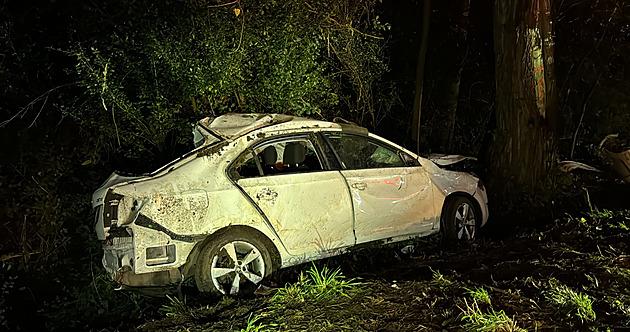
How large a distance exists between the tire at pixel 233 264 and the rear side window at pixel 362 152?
138 cm

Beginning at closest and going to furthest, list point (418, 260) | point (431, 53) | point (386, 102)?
point (418, 260), point (386, 102), point (431, 53)

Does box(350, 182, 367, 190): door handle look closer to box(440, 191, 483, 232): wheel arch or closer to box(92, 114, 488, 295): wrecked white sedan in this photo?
box(92, 114, 488, 295): wrecked white sedan

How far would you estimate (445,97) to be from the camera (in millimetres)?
12977

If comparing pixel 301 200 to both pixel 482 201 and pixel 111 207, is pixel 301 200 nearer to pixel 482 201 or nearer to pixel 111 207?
pixel 111 207

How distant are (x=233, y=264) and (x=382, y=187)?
1.86 meters

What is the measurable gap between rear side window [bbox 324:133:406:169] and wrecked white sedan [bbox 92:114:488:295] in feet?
0.04

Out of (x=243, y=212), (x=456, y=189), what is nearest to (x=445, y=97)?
(x=456, y=189)

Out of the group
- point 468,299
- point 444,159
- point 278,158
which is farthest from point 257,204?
point 444,159

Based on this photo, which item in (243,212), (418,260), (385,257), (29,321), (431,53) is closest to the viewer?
(243,212)

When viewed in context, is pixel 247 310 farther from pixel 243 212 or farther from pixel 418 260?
pixel 418 260

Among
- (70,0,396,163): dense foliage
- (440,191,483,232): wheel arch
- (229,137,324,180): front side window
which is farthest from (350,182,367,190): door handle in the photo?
(70,0,396,163): dense foliage

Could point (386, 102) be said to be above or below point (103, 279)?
above

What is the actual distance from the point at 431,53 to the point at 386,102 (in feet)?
11.0

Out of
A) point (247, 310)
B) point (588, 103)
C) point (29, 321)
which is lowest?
point (29, 321)
